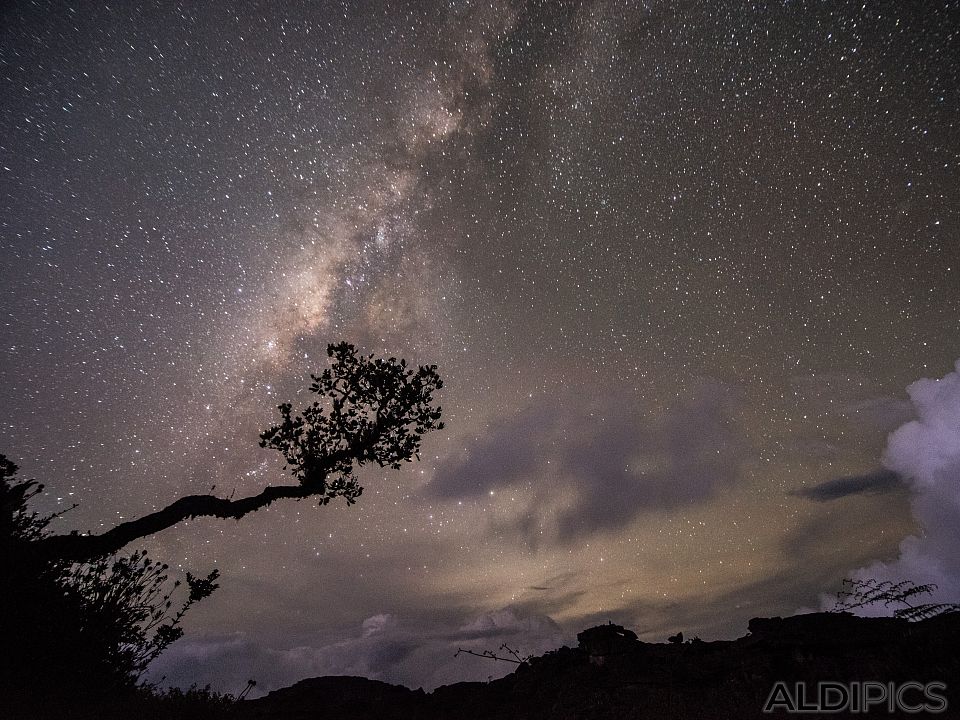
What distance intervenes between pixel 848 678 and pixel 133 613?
1445 cm

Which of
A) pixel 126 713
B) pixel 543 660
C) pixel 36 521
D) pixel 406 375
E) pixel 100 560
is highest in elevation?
pixel 406 375

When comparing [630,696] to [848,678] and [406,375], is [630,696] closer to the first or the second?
[848,678]

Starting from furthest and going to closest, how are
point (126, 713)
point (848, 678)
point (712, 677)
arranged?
point (712, 677)
point (126, 713)
point (848, 678)

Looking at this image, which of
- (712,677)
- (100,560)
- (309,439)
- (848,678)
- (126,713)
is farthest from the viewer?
(309,439)

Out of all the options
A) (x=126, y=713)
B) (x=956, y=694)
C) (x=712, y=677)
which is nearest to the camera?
(x=956, y=694)

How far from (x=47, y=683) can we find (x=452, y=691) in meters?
9.82

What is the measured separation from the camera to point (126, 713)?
9.14 meters

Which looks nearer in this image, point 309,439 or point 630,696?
point 630,696

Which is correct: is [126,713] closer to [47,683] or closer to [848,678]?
[47,683]

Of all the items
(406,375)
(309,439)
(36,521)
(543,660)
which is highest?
(406,375)

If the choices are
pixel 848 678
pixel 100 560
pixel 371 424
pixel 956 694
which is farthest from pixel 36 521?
pixel 956 694

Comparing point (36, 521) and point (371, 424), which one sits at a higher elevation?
point (371, 424)

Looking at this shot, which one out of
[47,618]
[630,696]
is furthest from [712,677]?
[47,618]

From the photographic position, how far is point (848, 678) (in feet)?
27.9
